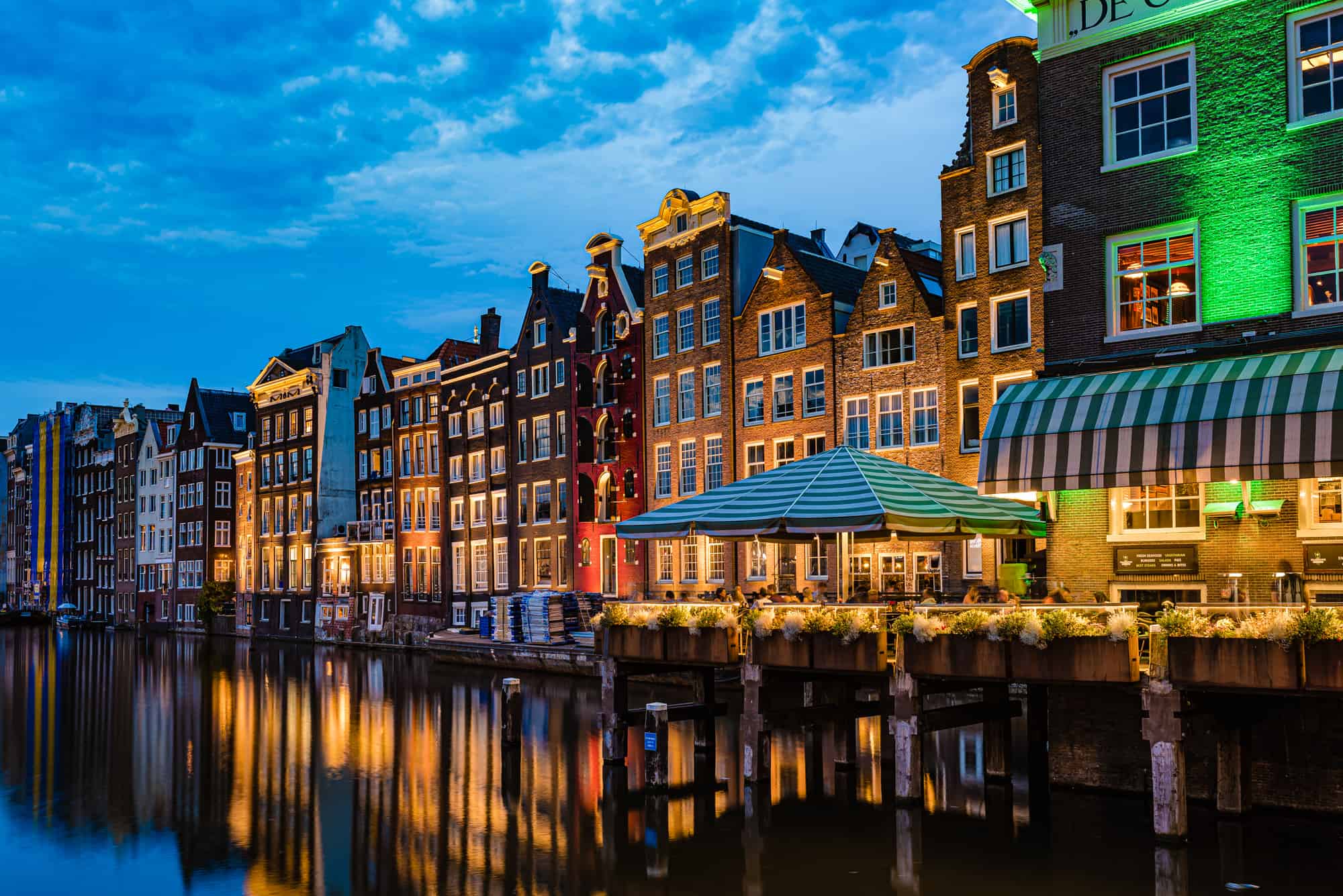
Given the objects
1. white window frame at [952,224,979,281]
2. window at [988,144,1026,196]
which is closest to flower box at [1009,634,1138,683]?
white window frame at [952,224,979,281]

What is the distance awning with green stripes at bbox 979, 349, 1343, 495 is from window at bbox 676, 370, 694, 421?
29.1 metres

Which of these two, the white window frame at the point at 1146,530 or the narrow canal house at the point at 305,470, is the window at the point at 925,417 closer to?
the white window frame at the point at 1146,530

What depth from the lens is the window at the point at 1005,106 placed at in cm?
3900

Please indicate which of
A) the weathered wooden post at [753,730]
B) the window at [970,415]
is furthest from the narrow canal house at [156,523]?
the weathered wooden post at [753,730]

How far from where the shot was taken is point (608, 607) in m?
28.8

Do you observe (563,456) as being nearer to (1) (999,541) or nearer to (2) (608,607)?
(1) (999,541)

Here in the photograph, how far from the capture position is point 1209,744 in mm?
22828

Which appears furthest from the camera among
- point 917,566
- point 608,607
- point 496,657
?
point 496,657

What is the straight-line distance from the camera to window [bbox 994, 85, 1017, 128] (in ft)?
128

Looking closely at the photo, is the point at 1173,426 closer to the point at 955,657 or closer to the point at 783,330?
the point at 955,657

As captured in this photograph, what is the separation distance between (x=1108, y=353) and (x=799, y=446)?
2314cm

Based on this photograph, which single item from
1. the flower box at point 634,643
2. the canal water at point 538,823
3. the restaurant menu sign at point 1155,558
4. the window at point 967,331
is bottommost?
the canal water at point 538,823

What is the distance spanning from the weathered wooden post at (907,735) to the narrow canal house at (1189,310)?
552cm

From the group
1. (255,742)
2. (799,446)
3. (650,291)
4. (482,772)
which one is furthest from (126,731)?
(650,291)
